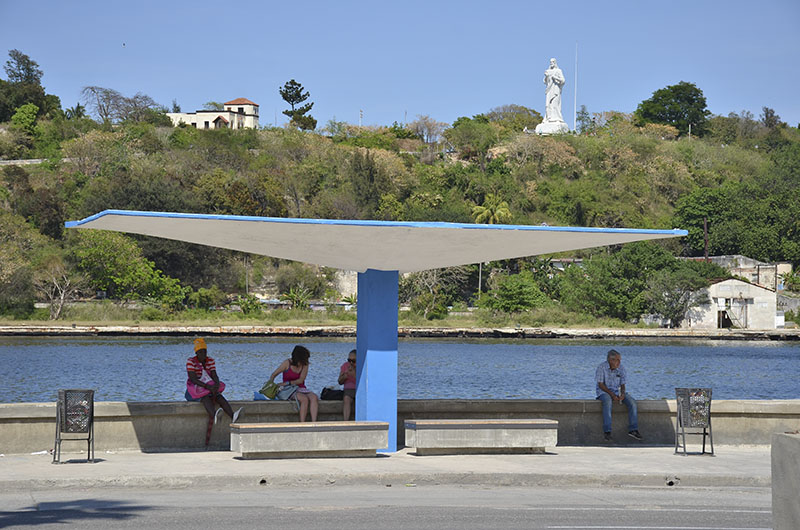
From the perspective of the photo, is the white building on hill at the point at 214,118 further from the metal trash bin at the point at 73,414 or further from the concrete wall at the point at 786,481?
the concrete wall at the point at 786,481

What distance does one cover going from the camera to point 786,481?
6.37 meters

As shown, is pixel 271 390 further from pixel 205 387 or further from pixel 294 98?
pixel 294 98

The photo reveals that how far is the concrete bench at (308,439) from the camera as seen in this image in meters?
12.8

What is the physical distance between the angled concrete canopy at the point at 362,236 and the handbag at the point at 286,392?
1864mm

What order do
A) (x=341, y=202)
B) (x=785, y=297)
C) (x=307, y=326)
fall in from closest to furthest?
1. (x=307, y=326)
2. (x=785, y=297)
3. (x=341, y=202)

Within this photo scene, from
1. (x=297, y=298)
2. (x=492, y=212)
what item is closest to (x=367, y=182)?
(x=492, y=212)

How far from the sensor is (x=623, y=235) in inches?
519

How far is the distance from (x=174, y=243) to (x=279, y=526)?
73.0 metres

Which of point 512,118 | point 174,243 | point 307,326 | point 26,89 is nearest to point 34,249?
point 174,243

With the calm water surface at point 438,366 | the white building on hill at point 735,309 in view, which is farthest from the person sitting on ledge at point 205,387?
the white building on hill at point 735,309

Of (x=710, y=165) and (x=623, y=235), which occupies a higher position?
(x=710, y=165)

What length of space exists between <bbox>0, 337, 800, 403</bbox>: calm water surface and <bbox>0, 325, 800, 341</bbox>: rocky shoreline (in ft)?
2.43

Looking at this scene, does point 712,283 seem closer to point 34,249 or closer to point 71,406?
point 34,249

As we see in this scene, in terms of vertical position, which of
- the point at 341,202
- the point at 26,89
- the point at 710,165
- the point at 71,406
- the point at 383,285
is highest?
the point at 26,89
